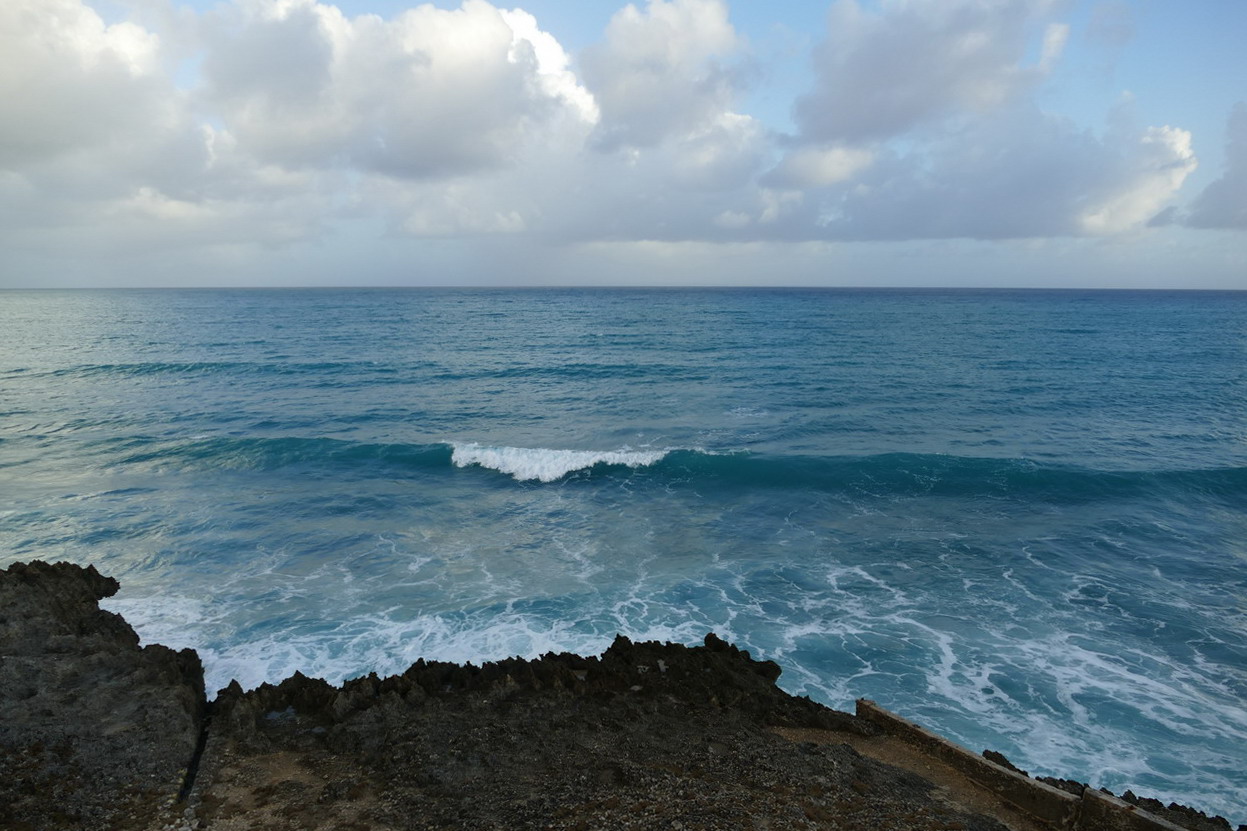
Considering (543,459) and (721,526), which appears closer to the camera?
(721,526)

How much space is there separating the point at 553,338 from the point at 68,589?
56530 mm

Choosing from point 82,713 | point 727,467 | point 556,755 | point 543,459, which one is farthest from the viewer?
point 543,459

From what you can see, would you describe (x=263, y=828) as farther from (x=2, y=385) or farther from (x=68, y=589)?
(x=2, y=385)

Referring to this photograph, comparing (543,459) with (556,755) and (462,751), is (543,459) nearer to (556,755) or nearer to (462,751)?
(462,751)

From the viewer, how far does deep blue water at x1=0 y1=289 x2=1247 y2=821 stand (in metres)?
13.8

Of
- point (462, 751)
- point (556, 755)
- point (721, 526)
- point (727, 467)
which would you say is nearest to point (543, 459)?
point (727, 467)

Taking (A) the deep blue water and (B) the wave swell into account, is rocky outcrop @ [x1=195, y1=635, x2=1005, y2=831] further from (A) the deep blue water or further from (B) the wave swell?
(B) the wave swell

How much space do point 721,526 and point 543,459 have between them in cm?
828

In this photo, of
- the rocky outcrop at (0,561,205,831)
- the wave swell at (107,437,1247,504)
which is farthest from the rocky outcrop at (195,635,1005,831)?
the wave swell at (107,437,1247,504)

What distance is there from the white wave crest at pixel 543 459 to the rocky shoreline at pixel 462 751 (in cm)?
1491

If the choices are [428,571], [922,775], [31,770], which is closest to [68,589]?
[31,770]

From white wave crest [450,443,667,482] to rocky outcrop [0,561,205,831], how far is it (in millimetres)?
15068

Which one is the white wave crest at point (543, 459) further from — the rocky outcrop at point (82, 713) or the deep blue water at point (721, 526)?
the rocky outcrop at point (82, 713)

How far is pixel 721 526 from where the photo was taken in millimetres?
21781
